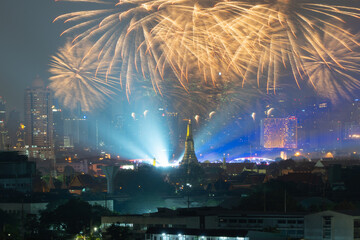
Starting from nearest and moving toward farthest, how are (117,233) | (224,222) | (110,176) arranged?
(117,233)
(224,222)
(110,176)

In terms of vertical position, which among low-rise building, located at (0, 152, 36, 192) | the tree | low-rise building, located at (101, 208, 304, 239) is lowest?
the tree

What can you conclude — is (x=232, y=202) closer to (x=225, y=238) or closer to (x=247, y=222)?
(x=247, y=222)

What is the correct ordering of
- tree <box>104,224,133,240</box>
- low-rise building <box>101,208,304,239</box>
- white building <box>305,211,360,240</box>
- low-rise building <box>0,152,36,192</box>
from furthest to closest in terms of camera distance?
low-rise building <box>0,152,36,192</box>, low-rise building <box>101,208,304,239</box>, tree <box>104,224,133,240</box>, white building <box>305,211,360,240</box>

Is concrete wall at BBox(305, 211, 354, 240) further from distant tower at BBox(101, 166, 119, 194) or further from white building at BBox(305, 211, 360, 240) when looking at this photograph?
distant tower at BBox(101, 166, 119, 194)

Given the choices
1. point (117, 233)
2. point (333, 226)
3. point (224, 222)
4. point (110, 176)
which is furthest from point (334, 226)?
point (110, 176)

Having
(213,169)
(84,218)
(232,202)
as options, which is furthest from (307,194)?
(213,169)

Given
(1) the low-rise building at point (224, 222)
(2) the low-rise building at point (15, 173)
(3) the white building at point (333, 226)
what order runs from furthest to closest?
1. (2) the low-rise building at point (15, 173)
2. (1) the low-rise building at point (224, 222)
3. (3) the white building at point (333, 226)

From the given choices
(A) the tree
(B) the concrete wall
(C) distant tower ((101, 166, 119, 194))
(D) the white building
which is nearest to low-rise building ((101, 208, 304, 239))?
(B) the concrete wall

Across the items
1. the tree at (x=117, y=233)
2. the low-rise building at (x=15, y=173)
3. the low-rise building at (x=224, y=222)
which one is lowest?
the tree at (x=117, y=233)

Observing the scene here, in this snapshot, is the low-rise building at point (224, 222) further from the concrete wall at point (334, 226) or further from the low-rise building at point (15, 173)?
the low-rise building at point (15, 173)

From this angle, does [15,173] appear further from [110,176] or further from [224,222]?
[224,222]

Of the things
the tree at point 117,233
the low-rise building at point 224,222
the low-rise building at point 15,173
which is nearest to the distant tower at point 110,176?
the low-rise building at point 15,173
